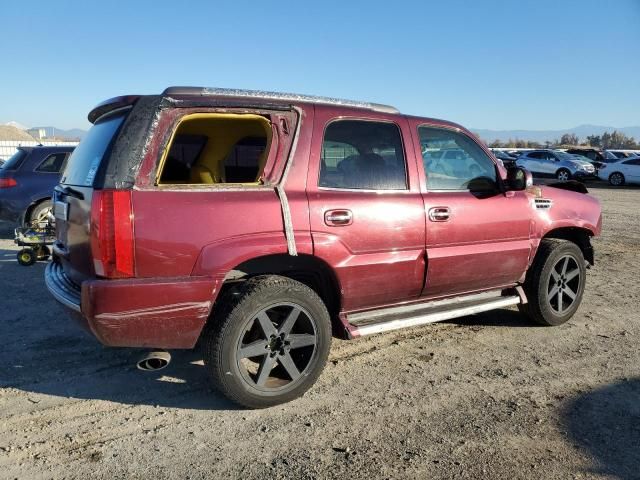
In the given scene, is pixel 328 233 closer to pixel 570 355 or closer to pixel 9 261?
pixel 570 355

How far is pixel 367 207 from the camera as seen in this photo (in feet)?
11.8

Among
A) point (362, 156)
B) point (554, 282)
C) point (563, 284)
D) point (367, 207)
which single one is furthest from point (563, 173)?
point (367, 207)

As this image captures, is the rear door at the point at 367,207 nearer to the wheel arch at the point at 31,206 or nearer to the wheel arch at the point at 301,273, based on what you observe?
the wheel arch at the point at 301,273

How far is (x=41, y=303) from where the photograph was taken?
543cm

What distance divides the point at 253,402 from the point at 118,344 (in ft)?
2.94

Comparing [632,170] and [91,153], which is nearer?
[91,153]

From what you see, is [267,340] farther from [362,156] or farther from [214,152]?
[214,152]

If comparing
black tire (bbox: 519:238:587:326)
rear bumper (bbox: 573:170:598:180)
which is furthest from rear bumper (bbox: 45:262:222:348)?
rear bumper (bbox: 573:170:598:180)

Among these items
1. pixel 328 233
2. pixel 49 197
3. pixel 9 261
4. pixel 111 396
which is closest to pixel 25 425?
pixel 111 396

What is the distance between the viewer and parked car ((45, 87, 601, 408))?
292 centimetres

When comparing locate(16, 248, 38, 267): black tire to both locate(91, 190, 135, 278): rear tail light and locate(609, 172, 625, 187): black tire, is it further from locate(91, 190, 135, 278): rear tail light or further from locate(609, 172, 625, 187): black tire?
locate(609, 172, 625, 187): black tire

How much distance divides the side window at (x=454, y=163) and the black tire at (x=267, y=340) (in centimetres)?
146

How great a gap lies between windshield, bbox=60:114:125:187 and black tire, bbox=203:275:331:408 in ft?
3.71

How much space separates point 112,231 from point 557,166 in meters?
27.9
